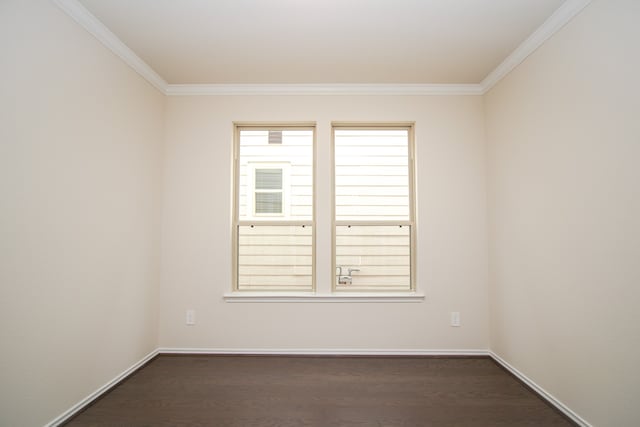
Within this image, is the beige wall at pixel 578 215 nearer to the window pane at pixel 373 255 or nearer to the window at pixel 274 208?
the window pane at pixel 373 255

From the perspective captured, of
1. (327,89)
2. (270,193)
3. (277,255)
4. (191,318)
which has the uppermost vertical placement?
(327,89)

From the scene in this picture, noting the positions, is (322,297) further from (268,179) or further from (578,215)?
(578,215)

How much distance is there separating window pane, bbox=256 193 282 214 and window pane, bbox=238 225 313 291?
161mm

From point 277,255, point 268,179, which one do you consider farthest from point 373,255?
point 268,179

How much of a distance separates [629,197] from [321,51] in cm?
230

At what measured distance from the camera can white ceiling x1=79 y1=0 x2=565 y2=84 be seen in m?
2.14

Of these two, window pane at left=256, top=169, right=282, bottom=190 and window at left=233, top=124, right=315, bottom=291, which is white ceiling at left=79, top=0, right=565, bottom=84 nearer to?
window at left=233, top=124, right=315, bottom=291

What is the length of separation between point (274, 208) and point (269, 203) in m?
0.08

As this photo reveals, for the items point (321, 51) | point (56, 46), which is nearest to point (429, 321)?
point (321, 51)

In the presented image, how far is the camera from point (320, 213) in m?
3.24

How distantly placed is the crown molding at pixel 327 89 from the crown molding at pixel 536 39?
0.84 feet

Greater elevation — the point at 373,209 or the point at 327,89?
the point at 327,89

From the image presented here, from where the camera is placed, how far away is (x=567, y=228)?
215 cm

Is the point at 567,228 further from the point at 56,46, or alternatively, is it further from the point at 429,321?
the point at 56,46
